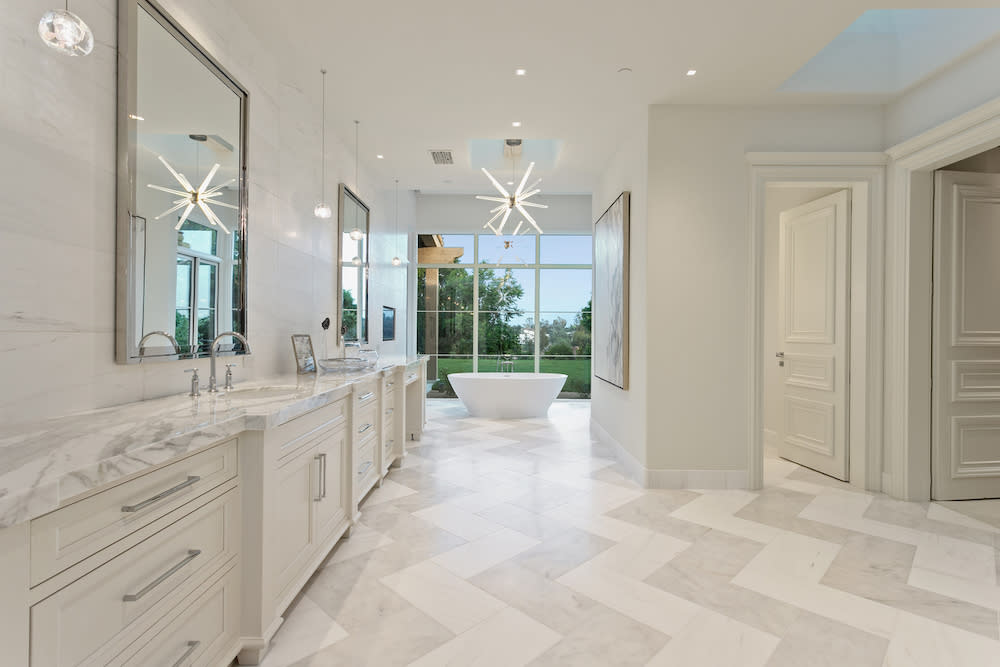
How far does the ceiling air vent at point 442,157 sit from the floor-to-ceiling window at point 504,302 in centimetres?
268

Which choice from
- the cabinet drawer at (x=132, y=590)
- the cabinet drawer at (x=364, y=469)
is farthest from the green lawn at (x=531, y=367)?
the cabinet drawer at (x=132, y=590)

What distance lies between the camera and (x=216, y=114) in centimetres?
251

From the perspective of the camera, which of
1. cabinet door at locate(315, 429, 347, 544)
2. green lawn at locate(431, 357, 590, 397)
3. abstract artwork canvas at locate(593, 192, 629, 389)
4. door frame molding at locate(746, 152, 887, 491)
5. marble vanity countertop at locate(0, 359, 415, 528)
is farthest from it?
green lawn at locate(431, 357, 590, 397)

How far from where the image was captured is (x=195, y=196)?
2.30 meters

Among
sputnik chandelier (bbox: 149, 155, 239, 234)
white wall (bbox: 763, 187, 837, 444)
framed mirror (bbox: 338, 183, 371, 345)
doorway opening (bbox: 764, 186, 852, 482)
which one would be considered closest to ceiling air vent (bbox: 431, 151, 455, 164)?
framed mirror (bbox: 338, 183, 371, 345)

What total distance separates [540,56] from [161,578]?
3.21 m

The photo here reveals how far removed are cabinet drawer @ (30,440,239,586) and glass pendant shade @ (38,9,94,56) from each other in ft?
3.55

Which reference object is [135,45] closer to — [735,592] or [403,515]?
[403,515]

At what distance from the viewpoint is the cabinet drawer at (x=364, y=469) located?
288 cm

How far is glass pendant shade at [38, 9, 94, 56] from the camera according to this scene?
47.4 inches

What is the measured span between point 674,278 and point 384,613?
2.89 m

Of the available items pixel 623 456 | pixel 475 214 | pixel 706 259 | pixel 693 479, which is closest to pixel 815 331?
pixel 706 259

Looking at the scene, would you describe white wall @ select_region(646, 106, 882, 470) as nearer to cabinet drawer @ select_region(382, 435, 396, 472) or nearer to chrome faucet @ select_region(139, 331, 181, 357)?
cabinet drawer @ select_region(382, 435, 396, 472)

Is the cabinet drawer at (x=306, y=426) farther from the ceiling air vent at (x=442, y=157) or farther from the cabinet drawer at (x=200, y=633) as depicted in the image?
the ceiling air vent at (x=442, y=157)
